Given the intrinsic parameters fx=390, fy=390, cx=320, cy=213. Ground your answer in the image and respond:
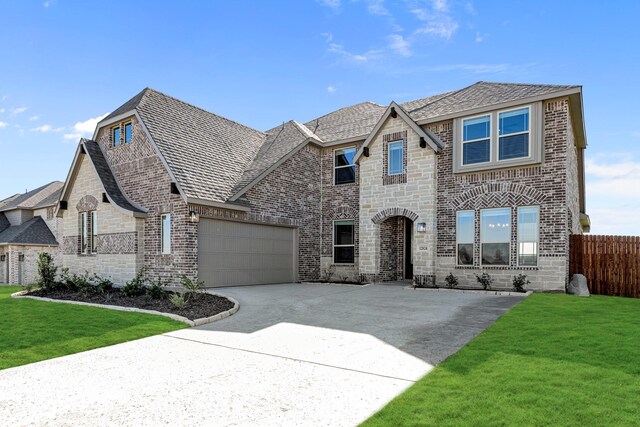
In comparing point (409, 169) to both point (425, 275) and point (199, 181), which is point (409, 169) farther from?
point (199, 181)

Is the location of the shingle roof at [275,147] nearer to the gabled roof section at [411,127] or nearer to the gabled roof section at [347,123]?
the gabled roof section at [347,123]

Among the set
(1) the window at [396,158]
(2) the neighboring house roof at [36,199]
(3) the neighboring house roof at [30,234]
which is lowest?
Answer: (3) the neighboring house roof at [30,234]

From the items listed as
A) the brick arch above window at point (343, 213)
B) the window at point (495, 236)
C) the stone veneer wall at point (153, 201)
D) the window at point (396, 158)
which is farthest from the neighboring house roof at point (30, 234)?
the window at point (495, 236)

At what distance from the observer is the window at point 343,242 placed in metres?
17.6

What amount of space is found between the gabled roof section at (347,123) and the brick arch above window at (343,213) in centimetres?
314

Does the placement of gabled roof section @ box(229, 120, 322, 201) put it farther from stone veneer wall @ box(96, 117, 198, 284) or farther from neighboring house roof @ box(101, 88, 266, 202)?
stone veneer wall @ box(96, 117, 198, 284)

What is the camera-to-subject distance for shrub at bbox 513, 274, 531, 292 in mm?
12422

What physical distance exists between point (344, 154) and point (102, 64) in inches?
411

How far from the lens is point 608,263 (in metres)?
13.0

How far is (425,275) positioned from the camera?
14500 millimetres

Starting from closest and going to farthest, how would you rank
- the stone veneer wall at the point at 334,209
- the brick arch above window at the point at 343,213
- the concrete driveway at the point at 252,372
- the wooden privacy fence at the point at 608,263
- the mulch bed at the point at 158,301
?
the concrete driveway at the point at 252,372 < the mulch bed at the point at 158,301 < the wooden privacy fence at the point at 608,263 < the stone veneer wall at the point at 334,209 < the brick arch above window at the point at 343,213

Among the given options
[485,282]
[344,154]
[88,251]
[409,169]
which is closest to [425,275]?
[485,282]

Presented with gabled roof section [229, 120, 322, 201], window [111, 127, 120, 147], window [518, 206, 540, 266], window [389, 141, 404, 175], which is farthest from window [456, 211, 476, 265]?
window [111, 127, 120, 147]

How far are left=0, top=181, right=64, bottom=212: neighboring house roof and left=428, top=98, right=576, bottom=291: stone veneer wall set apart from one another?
25649 mm
